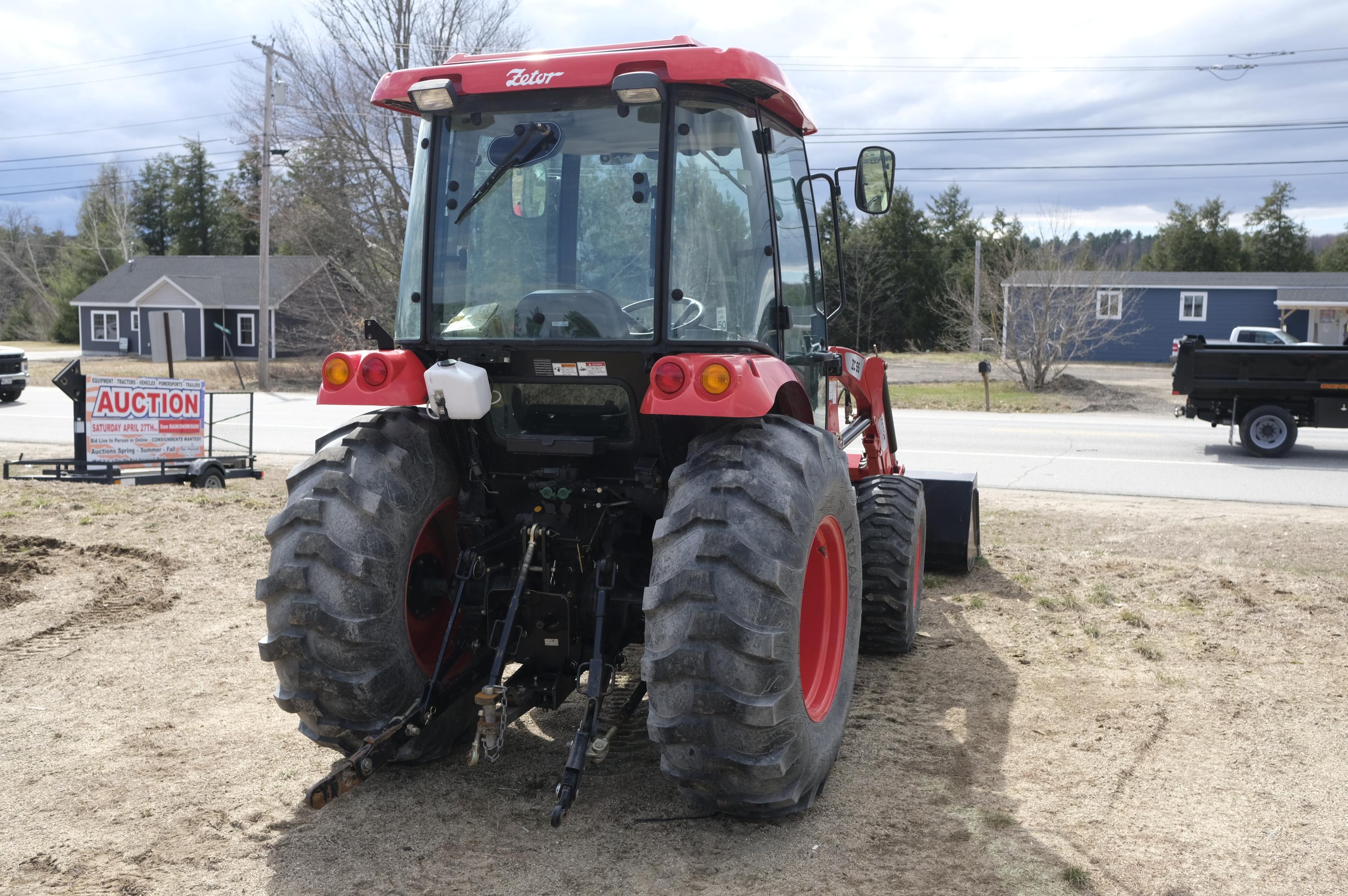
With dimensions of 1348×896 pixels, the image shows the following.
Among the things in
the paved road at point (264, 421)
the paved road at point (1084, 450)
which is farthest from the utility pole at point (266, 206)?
the paved road at point (1084, 450)

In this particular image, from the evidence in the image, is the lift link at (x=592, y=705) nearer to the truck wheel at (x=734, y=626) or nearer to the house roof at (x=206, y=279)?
the truck wheel at (x=734, y=626)

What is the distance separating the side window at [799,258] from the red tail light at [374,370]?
5.39 feet

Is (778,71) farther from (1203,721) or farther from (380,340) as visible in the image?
(1203,721)

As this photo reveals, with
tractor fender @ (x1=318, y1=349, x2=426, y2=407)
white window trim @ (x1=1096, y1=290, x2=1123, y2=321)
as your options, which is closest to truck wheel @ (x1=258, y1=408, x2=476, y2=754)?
tractor fender @ (x1=318, y1=349, x2=426, y2=407)

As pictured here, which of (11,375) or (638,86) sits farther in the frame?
(11,375)

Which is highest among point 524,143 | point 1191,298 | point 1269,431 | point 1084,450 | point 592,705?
point 1191,298

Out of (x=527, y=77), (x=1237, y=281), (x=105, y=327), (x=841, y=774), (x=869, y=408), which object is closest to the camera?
(x=527, y=77)

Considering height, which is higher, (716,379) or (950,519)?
(716,379)

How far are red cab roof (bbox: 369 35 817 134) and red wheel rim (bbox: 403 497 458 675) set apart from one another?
5.52 ft

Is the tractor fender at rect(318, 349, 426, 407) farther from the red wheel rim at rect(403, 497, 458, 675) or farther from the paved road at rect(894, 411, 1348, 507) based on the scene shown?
the paved road at rect(894, 411, 1348, 507)

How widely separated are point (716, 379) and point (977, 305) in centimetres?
3754

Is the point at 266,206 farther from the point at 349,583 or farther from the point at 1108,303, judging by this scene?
the point at 349,583

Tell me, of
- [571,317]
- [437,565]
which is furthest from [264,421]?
[571,317]

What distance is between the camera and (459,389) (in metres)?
3.96
